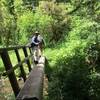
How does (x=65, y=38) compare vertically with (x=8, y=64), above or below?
below

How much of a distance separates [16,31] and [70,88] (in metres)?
22.5

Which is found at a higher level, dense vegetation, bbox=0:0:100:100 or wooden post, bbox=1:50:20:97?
wooden post, bbox=1:50:20:97

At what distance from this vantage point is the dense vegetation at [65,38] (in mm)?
13930

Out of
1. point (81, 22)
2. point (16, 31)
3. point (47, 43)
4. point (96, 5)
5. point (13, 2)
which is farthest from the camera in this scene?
point (13, 2)

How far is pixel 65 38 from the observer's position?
31.8 m

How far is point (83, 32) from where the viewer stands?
70.9 feet

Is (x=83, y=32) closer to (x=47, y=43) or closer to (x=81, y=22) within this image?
(x=81, y=22)

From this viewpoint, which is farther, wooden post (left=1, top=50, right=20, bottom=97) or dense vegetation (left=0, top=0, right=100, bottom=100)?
dense vegetation (left=0, top=0, right=100, bottom=100)

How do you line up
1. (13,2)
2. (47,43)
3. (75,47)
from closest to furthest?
(75,47)
(47,43)
(13,2)

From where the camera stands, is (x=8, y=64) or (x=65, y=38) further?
(x=65, y=38)

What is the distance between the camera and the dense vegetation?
13.9m

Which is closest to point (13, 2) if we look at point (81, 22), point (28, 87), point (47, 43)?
point (47, 43)

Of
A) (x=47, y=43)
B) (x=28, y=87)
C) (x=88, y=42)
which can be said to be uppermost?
(x=28, y=87)

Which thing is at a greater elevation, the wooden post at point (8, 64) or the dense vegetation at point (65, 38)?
the wooden post at point (8, 64)
